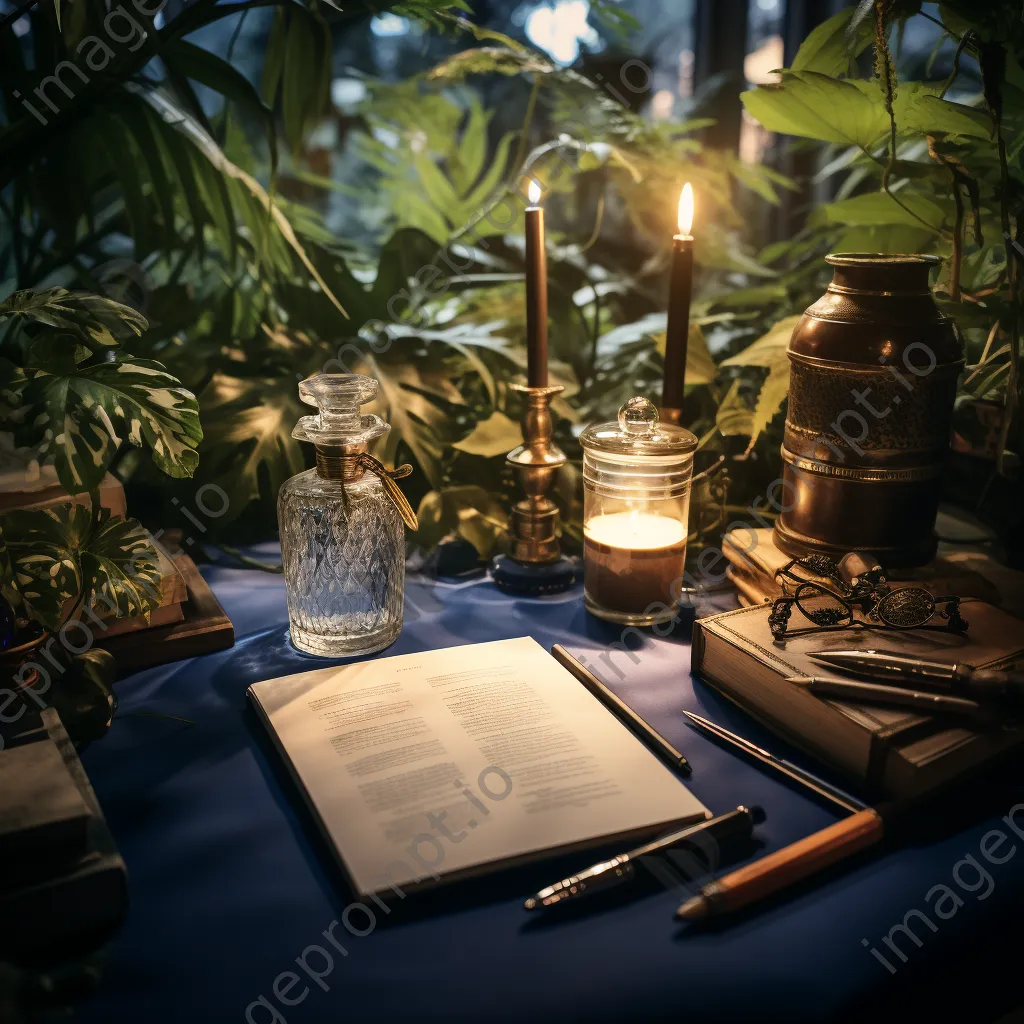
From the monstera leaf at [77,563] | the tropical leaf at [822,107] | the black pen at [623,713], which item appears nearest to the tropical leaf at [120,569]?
the monstera leaf at [77,563]

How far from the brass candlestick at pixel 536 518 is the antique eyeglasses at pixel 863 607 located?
27 cm

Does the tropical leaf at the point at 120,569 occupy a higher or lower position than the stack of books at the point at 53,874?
higher

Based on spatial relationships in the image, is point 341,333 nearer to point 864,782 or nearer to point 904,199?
point 904,199

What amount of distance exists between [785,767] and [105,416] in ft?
1.87

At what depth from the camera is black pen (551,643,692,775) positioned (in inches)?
27.0

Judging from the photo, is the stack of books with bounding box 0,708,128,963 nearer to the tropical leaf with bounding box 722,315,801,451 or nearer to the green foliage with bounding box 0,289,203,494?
the green foliage with bounding box 0,289,203,494

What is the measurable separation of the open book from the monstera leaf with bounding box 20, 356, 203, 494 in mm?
214

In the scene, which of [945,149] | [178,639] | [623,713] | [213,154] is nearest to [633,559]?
[623,713]

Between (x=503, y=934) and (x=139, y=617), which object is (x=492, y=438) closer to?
(x=139, y=617)

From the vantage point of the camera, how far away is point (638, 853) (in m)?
0.57

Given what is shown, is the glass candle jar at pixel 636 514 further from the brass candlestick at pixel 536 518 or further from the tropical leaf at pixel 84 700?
the tropical leaf at pixel 84 700

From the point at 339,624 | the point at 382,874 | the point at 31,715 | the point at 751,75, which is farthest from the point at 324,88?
the point at 751,75

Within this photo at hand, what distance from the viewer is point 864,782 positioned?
2.13 feet

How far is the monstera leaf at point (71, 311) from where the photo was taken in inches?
29.4
